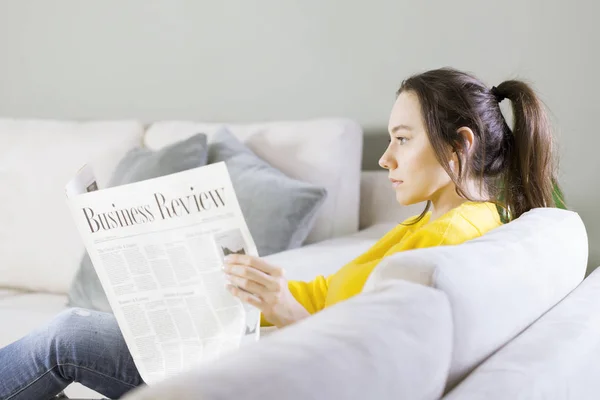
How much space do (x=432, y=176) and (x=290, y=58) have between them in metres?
1.49

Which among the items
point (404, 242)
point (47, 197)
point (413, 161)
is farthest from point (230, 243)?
point (47, 197)

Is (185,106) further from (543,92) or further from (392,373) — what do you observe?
(392,373)

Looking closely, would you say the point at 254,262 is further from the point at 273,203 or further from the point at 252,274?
the point at 273,203

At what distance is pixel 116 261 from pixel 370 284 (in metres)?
0.53

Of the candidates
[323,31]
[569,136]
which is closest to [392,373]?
[569,136]

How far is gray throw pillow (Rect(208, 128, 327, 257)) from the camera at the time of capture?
7.80 feet

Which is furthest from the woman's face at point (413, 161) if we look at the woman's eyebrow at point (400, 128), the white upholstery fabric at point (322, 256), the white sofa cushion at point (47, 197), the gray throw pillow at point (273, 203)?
the white sofa cushion at point (47, 197)

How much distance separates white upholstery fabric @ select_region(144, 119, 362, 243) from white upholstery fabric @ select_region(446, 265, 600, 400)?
4.55 ft

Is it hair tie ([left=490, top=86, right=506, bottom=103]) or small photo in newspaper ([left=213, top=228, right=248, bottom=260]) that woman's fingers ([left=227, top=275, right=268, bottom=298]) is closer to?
small photo in newspaper ([left=213, top=228, right=248, bottom=260])

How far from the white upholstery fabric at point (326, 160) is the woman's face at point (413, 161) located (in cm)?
100

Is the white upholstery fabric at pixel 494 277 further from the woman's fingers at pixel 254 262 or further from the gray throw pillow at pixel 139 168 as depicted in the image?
the gray throw pillow at pixel 139 168

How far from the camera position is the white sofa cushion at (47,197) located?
9.18 ft

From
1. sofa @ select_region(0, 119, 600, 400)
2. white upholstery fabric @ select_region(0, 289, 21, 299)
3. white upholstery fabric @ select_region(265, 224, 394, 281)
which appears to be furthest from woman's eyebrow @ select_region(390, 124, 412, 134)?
white upholstery fabric @ select_region(0, 289, 21, 299)

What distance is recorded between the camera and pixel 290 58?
2.92 m
